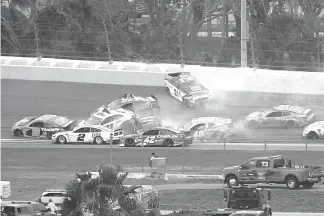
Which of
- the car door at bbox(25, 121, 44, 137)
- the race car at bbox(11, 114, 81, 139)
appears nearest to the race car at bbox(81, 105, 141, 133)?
the race car at bbox(11, 114, 81, 139)

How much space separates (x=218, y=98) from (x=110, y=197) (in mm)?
26965

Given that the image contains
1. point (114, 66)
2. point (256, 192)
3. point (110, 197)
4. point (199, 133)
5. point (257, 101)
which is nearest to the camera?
point (110, 197)

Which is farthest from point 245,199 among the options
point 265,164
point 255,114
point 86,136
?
point 255,114

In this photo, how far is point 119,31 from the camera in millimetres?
64688

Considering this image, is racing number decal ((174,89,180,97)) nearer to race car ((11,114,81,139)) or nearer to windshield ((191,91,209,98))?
windshield ((191,91,209,98))

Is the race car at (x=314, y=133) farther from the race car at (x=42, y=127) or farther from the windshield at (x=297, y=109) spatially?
the race car at (x=42, y=127)

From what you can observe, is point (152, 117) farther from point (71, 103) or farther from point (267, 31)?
point (267, 31)

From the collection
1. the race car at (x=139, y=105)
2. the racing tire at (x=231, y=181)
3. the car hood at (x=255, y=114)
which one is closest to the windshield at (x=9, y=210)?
the racing tire at (x=231, y=181)

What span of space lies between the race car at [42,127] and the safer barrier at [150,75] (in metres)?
6.83

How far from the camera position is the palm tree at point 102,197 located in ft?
91.3

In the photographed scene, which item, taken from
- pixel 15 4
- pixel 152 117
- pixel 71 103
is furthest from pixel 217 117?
pixel 15 4

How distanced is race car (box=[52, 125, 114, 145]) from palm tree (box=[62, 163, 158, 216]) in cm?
2008

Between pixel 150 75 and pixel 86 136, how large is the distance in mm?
9031

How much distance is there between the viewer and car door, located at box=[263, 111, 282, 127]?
1960 inches
